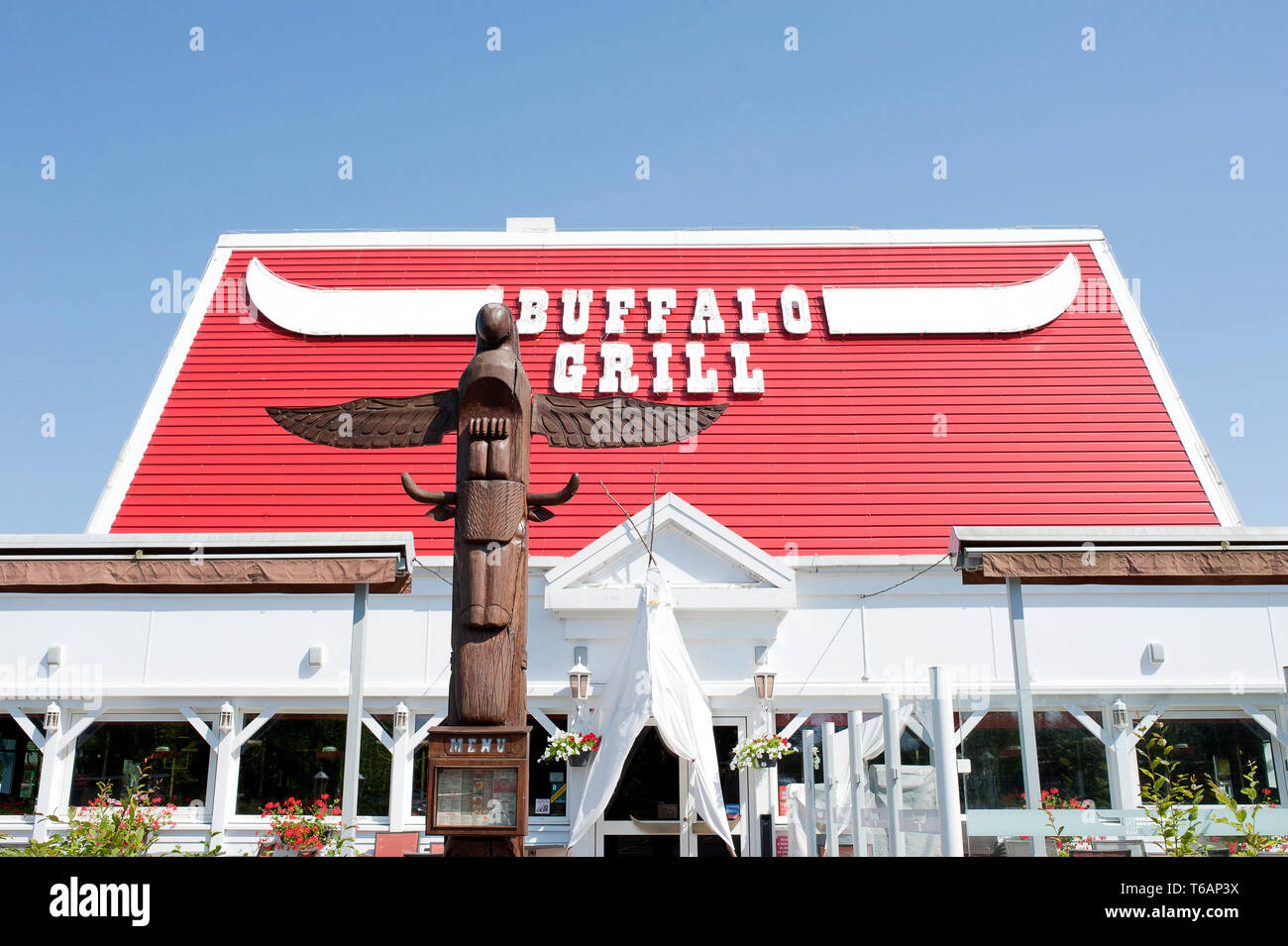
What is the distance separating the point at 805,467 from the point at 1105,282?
231 inches

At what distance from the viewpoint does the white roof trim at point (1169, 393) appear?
1161cm

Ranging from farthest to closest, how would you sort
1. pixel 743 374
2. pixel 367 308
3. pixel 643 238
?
pixel 643 238 → pixel 367 308 → pixel 743 374

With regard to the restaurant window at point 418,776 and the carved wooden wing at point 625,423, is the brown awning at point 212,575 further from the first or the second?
the restaurant window at point 418,776

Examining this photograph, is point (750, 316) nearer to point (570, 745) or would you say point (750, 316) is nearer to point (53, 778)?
point (570, 745)

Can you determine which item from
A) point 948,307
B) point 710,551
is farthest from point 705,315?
point 710,551

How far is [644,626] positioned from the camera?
868 centimetres

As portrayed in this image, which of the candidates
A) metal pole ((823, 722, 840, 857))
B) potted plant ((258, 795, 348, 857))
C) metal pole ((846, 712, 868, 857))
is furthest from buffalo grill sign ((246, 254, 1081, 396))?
potted plant ((258, 795, 348, 857))

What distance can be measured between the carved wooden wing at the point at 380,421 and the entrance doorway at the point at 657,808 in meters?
5.73

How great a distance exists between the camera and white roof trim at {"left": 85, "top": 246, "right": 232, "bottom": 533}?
11.7 meters

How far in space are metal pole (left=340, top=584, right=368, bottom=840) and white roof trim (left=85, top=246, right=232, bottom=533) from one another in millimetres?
6599

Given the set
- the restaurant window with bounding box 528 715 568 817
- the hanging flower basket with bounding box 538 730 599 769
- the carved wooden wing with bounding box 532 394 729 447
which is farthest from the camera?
the restaurant window with bounding box 528 715 568 817

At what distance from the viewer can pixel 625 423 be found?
4.79 metres

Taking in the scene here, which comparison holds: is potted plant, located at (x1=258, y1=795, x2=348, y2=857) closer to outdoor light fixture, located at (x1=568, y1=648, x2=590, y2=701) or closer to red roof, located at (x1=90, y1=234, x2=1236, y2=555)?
outdoor light fixture, located at (x1=568, y1=648, x2=590, y2=701)

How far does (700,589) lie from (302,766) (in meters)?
4.59
